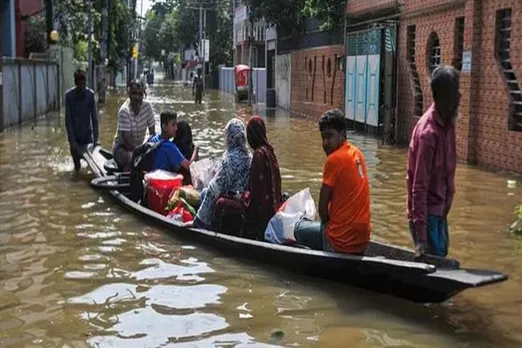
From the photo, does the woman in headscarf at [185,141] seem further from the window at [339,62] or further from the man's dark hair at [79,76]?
the window at [339,62]

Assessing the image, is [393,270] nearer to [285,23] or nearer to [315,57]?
[315,57]

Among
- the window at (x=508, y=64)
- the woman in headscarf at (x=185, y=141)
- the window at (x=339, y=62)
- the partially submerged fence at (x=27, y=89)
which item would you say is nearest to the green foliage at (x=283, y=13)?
the window at (x=339, y=62)

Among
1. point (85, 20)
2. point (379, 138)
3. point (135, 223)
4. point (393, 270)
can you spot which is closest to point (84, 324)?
point (393, 270)

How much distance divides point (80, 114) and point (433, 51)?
29.6ft

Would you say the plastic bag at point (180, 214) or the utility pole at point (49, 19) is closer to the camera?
the plastic bag at point (180, 214)

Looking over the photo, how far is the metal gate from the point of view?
70.6 feet

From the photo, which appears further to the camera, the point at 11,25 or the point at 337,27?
the point at 11,25

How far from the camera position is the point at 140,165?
1022 cm

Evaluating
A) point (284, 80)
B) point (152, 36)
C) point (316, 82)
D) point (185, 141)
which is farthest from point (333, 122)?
point (152, 36)

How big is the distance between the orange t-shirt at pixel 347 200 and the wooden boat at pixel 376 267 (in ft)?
0.44

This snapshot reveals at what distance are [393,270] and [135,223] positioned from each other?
442cm

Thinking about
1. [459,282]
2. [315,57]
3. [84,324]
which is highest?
[315,57]

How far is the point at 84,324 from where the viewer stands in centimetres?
618

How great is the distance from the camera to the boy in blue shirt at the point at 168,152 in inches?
397
